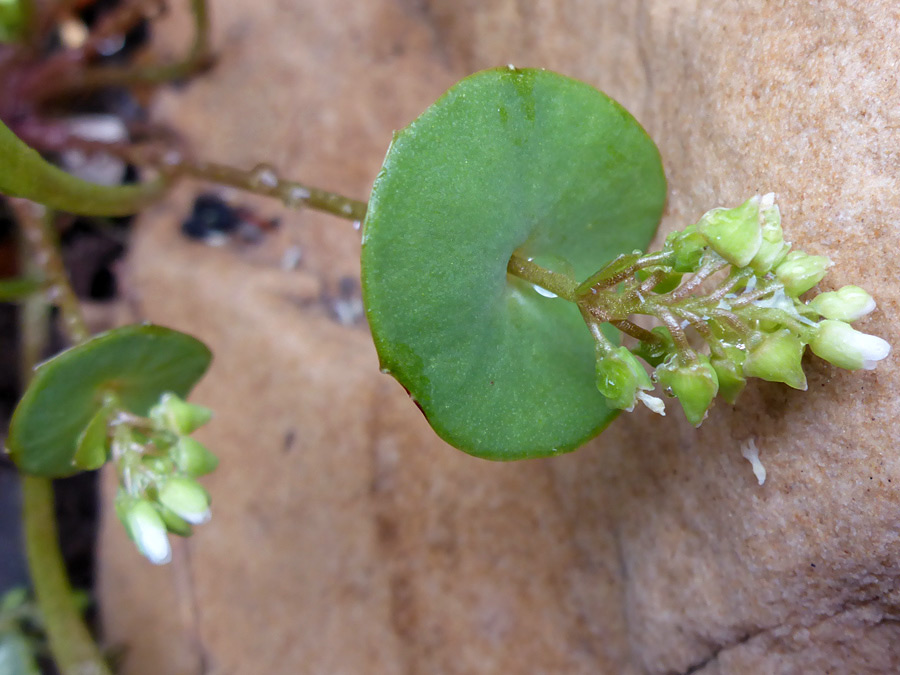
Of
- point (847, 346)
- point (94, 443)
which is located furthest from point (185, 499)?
point (847, 346)

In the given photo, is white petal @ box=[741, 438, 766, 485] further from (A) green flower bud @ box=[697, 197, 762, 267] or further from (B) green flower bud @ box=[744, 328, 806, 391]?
(A) green flower bud @ box=[697, 197, 762, 267]

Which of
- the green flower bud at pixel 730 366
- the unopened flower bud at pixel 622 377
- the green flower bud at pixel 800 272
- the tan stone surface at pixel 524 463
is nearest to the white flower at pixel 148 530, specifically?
the tan stone surface at pixel 524 463

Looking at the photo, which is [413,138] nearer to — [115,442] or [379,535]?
[115,442]

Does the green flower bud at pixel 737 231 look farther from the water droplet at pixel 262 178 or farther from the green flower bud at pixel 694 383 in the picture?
the water droplet at pixel 262 178

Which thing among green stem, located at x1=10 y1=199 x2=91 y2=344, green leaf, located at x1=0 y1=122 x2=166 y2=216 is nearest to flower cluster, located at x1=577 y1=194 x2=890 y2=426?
green leaf, located at x1=0 y1=122 x2=166 y2=216

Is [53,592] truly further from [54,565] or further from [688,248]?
[688,248]
